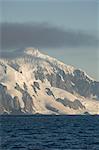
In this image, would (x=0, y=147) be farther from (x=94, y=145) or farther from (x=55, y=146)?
(x=94, y=145)

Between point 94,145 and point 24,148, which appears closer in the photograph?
point 24,148

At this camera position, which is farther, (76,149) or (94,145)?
(94,145)

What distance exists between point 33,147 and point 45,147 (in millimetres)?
1634

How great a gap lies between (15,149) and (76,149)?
7156 millimetres

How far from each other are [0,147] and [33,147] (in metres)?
3.99

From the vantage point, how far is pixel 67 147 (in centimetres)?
7412

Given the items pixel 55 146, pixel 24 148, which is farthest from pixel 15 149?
pixel 55 146

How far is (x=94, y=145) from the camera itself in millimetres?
76250

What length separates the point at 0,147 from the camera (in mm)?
72125

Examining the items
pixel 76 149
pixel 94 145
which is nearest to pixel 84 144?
pixel 94 145

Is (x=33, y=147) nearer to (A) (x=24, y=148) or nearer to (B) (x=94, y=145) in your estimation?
(A) (x=24, y=148)

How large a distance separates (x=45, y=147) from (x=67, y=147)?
2838mm

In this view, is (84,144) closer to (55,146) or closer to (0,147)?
(55,146)

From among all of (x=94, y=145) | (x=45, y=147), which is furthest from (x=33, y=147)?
(x=94, y=145)
